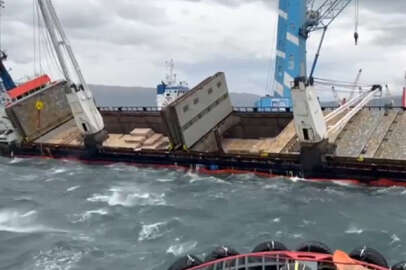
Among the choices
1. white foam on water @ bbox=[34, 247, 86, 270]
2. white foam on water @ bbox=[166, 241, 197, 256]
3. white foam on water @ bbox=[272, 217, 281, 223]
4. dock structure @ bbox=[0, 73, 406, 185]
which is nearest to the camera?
white foam on water @ bbox=[34, 247, 86, 270]

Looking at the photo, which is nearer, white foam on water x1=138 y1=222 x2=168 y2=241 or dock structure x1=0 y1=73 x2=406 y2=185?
white foam on water x1=138 y1=222 x2=168 y2=241

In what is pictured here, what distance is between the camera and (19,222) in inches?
1224

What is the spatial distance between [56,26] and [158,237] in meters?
34.8

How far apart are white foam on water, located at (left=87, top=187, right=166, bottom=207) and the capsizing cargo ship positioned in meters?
9.48

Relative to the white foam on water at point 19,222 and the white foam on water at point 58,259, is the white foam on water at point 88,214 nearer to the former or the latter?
the white foam on water at point 19,222

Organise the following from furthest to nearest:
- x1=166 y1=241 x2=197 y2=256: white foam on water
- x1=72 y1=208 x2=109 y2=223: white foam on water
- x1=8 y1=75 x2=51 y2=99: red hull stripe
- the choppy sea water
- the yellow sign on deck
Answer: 1. x1=8 y1=75 x2=51 y2=99: red hull stripe
2. the yellow sign on deck
3. x1=72 y1=208 x2=109 y2=223: white foam on water
4. the choppy sea water
5. x1=166 y1=241 x2=197 y2=256: white foam on water

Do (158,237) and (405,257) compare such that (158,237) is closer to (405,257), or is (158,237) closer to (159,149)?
(405,257)

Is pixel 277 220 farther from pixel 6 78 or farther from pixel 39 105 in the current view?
pixel 6 78

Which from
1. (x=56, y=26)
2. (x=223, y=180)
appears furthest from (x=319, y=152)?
(x=56, y=26)

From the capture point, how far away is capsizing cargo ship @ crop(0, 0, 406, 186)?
3962 cm

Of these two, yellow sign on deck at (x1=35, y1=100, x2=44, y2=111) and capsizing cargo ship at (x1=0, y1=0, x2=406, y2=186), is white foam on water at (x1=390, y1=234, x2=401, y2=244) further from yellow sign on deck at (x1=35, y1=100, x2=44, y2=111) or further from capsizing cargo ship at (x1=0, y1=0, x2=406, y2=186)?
yellow sign on deck at (x1=35, y1=100, x2=44, y2=111)

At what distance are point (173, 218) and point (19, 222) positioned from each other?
1024 centimetres

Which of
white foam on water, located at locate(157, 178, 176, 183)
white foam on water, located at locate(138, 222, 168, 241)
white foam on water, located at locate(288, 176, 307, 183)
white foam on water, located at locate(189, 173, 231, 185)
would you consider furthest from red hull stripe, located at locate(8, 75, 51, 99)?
white foam on water, located at locate(138, 222, 168, 241)

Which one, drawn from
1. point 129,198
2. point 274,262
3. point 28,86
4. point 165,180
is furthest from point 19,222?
point 28,86
